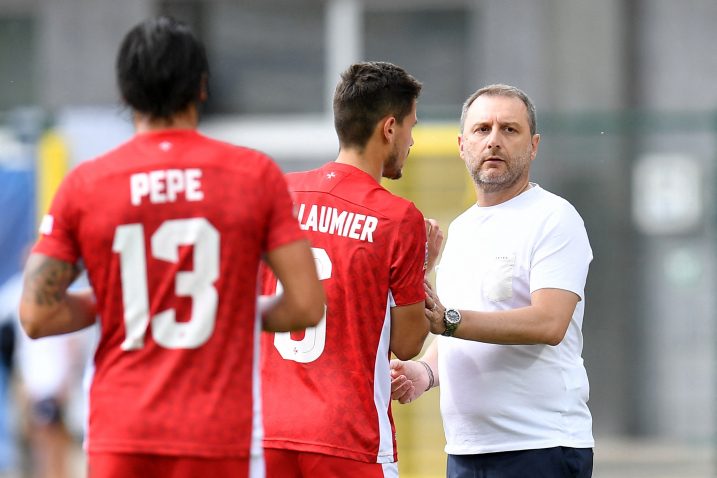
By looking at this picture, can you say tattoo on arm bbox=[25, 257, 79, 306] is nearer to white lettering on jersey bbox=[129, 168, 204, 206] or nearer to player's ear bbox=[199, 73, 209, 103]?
white lettering on jersey bbox=[129, 168, 204, 206]

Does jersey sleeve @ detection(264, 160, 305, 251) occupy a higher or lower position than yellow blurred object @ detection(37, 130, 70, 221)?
lower

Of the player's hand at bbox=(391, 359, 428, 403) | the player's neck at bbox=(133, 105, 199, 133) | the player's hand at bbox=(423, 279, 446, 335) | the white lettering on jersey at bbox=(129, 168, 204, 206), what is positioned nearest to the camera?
the white lettering on jersey at bbox=(129, 168, 204, 206)

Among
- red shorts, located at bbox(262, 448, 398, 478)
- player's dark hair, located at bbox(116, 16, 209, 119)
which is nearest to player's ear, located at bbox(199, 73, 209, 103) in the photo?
player's dark hair, located at bbox(116, 16, 209, 119)

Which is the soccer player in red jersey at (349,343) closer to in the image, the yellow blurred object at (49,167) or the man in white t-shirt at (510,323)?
the man in white t-shirt at (510,323)

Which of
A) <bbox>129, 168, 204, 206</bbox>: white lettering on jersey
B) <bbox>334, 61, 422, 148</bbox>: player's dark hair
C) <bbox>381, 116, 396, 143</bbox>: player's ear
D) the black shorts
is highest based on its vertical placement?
<bbox>334, 61, 422, 148</bbox>: player's dark hair

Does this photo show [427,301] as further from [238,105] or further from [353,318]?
[238,105]

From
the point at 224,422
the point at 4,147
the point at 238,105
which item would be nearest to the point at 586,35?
the point at 238,105

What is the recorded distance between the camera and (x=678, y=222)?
10.8m

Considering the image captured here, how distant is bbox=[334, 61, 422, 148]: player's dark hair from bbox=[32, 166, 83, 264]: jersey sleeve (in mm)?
1223

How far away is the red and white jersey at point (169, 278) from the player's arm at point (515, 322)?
39.8 inches

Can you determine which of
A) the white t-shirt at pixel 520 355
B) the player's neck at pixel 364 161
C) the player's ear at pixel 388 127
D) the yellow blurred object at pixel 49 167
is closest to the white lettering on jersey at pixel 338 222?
the player's neck at pixel 364 161

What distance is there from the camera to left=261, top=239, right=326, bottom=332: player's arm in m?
3.55

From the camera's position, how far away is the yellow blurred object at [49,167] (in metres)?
9.81

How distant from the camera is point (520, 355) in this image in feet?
15.3
